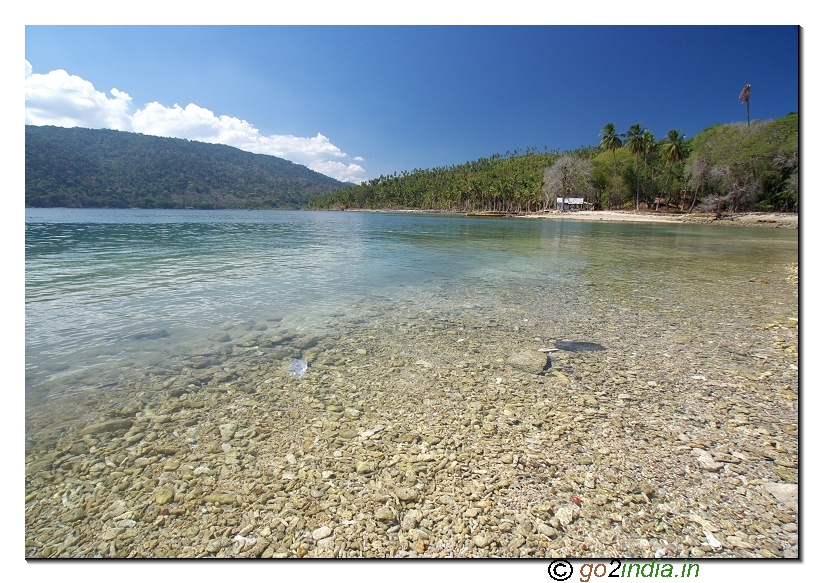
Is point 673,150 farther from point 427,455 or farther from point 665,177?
point 427,455

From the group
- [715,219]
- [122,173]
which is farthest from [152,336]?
[122,173]

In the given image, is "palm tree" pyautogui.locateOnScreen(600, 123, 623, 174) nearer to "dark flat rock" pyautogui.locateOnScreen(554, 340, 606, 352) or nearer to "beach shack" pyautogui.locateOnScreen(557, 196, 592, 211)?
"beach shack" pyautogui.locateOnScreen(557, 196, 592, 211)

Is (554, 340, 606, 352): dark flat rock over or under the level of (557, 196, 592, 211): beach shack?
under

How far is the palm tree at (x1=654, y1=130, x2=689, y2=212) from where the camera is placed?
79.3 m

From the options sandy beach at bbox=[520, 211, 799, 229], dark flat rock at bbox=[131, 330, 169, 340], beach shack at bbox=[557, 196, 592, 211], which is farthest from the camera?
beach shack at bbox=[557, 196, 592, 211]

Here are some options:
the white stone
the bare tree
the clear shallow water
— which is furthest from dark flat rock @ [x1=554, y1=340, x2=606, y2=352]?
the bare tree

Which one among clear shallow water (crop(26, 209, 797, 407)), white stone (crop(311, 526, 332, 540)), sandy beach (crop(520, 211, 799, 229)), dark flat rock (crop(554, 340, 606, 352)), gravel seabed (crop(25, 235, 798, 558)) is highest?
sandy beach (crop(520, 211, 799, 229))

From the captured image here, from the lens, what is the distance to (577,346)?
19.8 ft

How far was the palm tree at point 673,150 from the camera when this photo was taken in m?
79.3

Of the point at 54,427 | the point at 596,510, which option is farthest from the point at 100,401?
the point at 596,510

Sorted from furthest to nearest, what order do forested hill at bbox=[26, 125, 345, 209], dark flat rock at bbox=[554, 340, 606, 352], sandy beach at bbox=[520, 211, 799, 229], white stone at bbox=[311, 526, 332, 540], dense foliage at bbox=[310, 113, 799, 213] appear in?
dense foliage at bbox=[310, 113, 799, 213], sandy beach at bbox=[520, 211, 799, 229], forested hill at bbox=[26, 125, 345, 209], dark flat rock at bbox=[554, 340, 606, 352], white stone at bbox=[311, 526, 332, 540]

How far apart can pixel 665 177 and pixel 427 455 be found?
104717 millimetres

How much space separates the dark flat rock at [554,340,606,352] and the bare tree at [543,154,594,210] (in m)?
103
